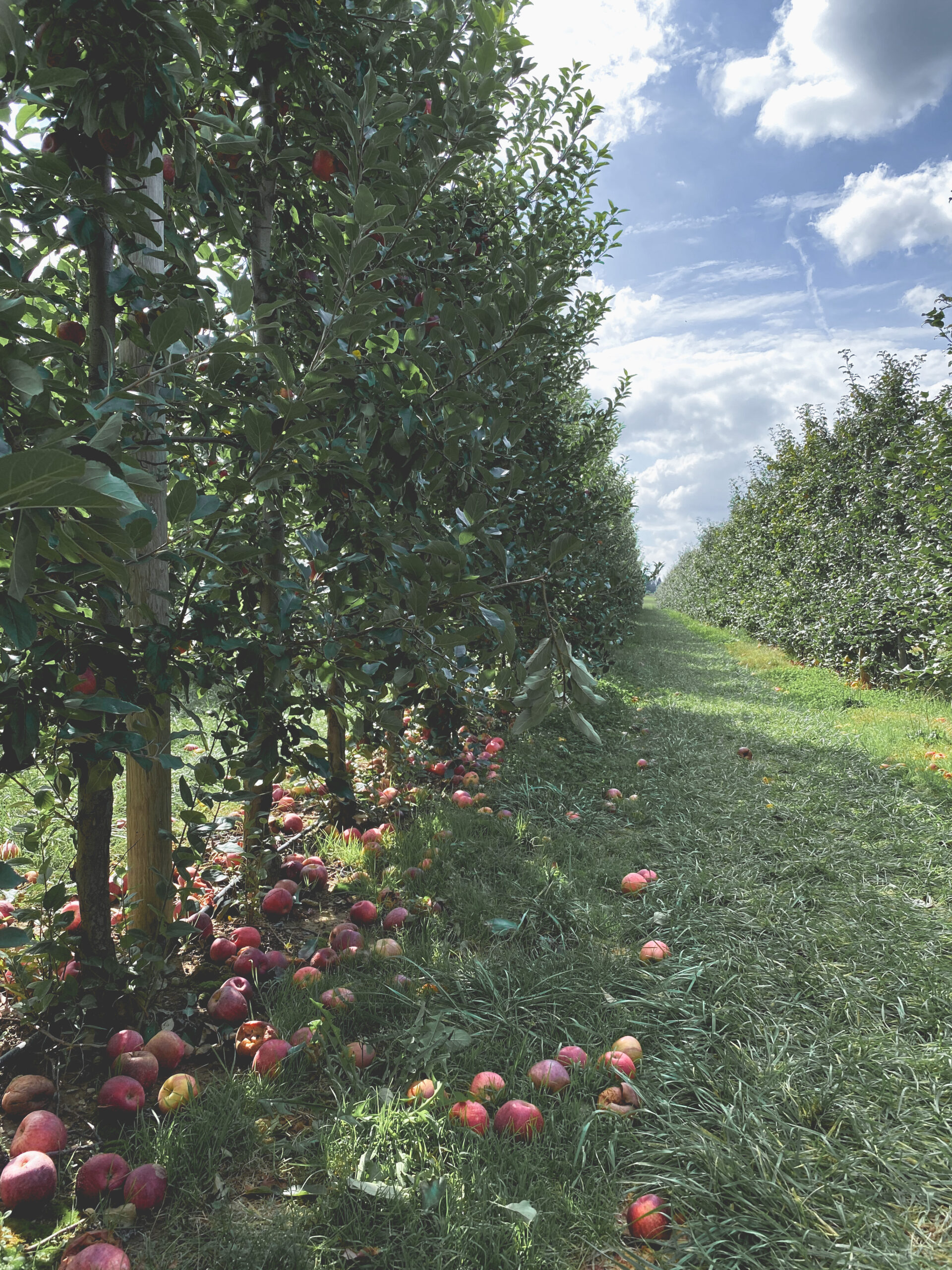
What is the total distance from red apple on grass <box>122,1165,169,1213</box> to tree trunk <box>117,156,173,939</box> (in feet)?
1.86

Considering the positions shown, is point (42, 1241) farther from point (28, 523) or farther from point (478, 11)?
point (478, 11)

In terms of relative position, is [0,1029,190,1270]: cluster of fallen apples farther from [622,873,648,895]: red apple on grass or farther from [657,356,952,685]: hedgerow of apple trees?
[657,356,952,685]: hedgerow of apple trees


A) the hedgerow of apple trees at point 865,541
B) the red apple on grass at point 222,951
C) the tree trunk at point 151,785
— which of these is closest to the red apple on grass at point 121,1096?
the tree trunk at point 151,785

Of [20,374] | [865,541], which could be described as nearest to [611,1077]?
[20,374]

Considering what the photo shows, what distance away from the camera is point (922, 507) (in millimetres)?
6262

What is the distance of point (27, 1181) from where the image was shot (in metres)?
1.22

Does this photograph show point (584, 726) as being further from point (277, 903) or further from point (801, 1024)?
point (277, 903)

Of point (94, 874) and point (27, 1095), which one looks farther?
point (94, 874)

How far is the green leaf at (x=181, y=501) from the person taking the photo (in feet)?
4.04

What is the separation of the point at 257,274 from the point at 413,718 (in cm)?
162

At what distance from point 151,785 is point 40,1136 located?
30.8 inches

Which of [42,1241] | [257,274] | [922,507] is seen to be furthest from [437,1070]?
[922,507]

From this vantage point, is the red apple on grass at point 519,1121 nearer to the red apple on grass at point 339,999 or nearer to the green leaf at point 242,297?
the red apple on grass at point 339,999

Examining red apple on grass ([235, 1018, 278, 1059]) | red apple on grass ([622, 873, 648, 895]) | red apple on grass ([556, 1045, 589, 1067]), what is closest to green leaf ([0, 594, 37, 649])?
red apple on grass ([235, 1018, 278, 1059])
